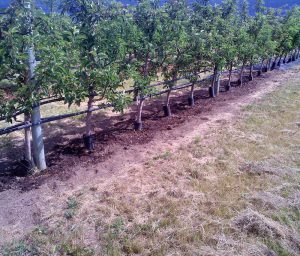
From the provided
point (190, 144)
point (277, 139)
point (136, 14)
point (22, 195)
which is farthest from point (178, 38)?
point (22, 195)

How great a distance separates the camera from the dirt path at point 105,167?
4.47 metres

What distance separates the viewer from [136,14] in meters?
6.96

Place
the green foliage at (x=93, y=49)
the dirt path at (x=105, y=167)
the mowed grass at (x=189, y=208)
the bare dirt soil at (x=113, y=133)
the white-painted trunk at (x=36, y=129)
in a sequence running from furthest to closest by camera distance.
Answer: the bare dirt soil at (x=113, y=133) → the white-painted trunk at (x=36, y=129) → the green foliage at (x=93, y=49) → the dirt path at (x=105, y=167) → the mowed grass at (x=189, y=208)

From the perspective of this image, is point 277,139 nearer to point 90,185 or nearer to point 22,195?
point 90,185

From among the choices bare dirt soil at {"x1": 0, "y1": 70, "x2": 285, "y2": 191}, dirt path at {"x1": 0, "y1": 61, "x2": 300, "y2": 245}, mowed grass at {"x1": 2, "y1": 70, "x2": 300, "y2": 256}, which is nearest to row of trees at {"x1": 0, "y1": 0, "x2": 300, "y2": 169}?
bare dirt soil at {"x1": 0, "y1": 70, "x2": 285, "y2": 191}

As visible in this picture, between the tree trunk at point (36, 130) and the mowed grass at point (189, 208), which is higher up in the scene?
the tree trunk at point (36, 130)

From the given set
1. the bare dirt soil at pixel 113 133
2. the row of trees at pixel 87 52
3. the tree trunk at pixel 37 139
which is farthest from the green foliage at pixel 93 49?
the bare dirt soil at pixel 113 133

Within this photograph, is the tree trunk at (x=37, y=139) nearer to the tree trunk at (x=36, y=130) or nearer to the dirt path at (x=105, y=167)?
the tree trunk at (x=36, y=130)

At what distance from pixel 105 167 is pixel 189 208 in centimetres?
196

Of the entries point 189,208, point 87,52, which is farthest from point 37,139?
point 189,208

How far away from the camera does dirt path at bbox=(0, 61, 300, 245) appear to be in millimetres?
4470

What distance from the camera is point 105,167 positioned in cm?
579

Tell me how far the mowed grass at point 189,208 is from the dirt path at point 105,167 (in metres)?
0.13

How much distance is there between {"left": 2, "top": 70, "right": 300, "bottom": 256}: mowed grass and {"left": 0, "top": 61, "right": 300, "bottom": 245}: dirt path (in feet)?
0.41
